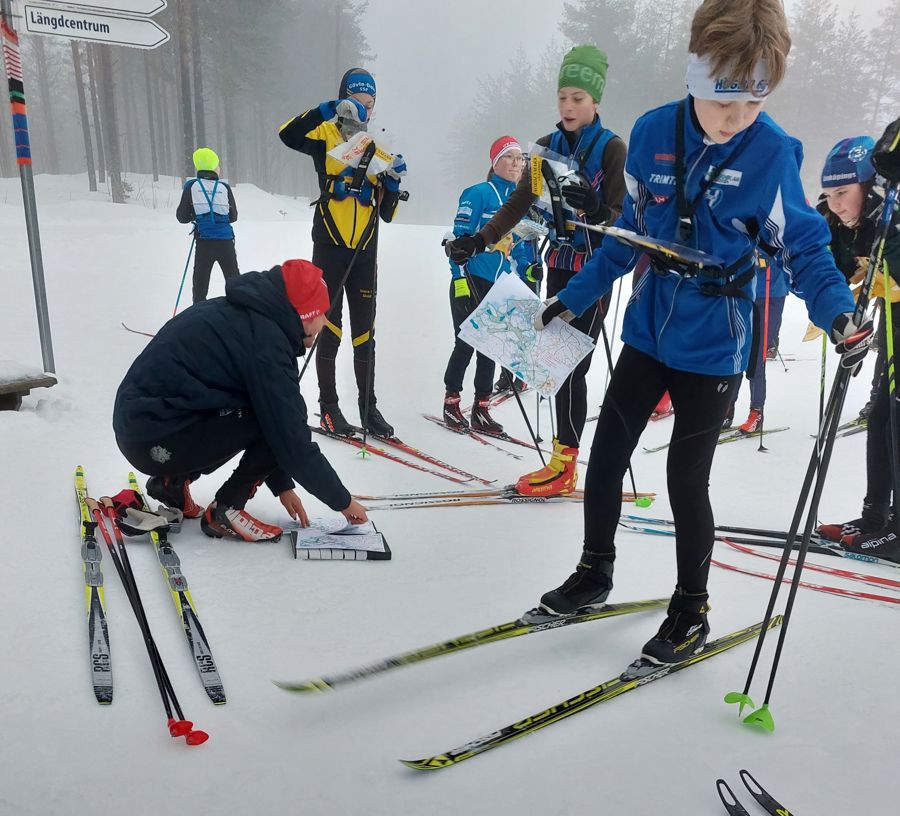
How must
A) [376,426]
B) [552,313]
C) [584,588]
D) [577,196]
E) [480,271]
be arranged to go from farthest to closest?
[480,271]
[376,426]
[577,196]
[552,313]
[584,588]

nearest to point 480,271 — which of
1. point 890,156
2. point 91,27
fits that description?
point 91,27

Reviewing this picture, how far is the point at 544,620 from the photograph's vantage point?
91.4 inches

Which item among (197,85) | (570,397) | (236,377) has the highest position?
(197,85)

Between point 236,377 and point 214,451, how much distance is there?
0.33 meters

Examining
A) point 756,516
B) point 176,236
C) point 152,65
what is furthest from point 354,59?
point 756,516

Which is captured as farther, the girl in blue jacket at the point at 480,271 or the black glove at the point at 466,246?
the girl in blue jacket at the point at 480,271

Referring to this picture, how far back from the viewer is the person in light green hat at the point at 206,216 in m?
7.83

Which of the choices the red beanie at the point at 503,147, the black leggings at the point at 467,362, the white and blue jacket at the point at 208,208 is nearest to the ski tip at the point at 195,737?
the black leggings at the point at 467,362

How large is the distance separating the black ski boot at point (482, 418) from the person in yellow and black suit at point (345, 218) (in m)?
0.86

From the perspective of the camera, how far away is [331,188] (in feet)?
14.8

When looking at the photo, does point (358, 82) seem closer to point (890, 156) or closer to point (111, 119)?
point (890, 156)

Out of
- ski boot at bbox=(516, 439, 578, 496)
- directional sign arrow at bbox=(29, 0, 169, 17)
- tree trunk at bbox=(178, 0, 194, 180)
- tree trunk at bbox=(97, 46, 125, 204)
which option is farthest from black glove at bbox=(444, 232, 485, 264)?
tree trunk at bbox=(97, 46, 125, 204)

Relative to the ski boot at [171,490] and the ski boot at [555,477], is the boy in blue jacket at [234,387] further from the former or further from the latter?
the ski boot at [555,477]

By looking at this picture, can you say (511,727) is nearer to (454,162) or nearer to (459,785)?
(459,785)
